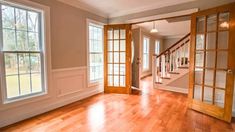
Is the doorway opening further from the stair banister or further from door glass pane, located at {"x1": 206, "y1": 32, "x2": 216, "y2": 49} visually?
door glass pane, located at {"x1": 206, "y1": 32, "x2": 216, "y2": 49}

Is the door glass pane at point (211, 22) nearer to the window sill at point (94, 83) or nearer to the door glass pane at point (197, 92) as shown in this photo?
the door glass pane at point (197, 92)

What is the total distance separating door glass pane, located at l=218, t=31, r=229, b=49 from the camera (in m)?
2.73

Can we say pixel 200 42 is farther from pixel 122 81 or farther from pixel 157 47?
pixel 157 47

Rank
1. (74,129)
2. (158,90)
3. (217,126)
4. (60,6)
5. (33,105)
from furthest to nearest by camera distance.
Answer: (158,90) → (60,6) → (33,105) → (217,126) → (74,129)

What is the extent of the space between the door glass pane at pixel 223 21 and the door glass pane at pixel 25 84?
380 centimetres

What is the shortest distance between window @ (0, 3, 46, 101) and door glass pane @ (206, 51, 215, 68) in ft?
11.0

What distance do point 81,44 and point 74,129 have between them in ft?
7.26

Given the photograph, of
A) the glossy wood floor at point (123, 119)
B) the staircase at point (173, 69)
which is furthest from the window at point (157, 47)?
the glossy wood floor at point (123, 119)

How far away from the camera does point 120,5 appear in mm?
3891

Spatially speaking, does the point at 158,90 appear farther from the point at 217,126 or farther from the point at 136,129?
the point at 136,129

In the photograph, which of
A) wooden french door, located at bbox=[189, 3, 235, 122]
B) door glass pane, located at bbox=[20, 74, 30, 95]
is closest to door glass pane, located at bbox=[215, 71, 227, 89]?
wooden french door, located at bbox=[189, 3, 235, 122]

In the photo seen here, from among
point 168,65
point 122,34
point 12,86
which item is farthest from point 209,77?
point 12,86

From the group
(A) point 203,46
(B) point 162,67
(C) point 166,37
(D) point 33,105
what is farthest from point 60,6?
(C) point 166,37

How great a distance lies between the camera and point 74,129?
235 cm
